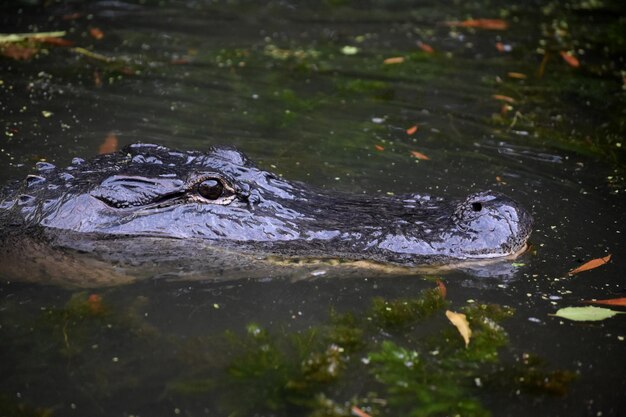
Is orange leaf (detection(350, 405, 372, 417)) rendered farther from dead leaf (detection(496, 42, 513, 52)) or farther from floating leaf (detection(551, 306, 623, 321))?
dead leaf (detection(496, 42, 513, 52))

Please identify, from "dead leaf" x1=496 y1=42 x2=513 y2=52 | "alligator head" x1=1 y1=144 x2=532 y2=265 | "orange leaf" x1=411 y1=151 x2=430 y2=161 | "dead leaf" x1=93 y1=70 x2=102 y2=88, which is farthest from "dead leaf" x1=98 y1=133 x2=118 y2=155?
"dead leaf" x1=496 y1=42 x2=513 y2=52

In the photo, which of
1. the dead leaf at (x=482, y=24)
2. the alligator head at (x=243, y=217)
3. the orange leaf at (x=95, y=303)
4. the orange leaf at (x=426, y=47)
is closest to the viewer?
the orange leaf at (x=95, y=303)

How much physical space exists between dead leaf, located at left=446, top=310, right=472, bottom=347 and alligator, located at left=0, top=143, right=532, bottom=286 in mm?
327

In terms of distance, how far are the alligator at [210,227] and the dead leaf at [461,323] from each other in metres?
0.33

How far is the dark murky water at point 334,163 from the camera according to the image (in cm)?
367

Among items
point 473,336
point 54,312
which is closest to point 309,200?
point 473,336

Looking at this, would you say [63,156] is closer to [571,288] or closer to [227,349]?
[227,349]

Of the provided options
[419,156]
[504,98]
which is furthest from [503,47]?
[419,156]

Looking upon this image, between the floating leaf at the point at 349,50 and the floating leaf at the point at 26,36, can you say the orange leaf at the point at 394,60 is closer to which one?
the floating leaf at the point at 349,50

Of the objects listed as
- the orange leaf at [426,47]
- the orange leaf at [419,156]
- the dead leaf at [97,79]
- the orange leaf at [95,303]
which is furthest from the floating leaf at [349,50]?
the orange leaf at [95,303]

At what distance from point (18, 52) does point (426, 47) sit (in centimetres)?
512

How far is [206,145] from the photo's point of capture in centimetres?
664

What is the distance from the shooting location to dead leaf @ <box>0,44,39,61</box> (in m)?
8.27

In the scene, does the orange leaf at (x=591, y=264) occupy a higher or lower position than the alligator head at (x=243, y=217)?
lower
